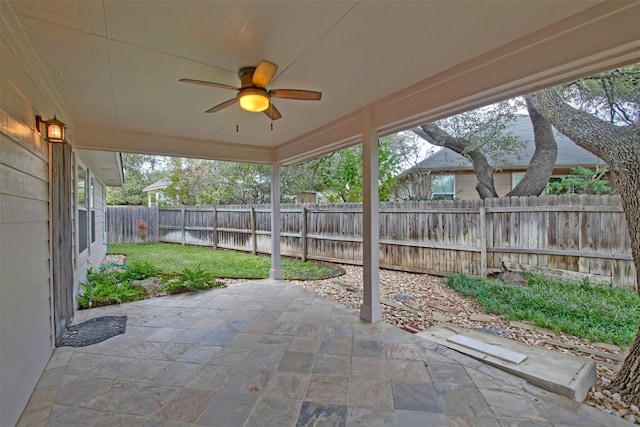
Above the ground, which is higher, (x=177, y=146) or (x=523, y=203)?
(x=177, y=146)

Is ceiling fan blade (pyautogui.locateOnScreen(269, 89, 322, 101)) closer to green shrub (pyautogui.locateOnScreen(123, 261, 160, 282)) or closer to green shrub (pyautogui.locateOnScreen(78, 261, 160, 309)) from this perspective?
green shrub (pyautogui.locateOnScreen(78, 261, 160, 309))

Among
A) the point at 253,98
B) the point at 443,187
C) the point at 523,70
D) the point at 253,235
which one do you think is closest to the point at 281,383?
the point at 253,98

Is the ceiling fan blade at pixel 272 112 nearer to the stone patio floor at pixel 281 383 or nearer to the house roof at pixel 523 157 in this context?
the stone patio floor at pixel 281 383

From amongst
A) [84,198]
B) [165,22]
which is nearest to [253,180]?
[84,198]

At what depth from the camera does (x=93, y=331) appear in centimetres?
307

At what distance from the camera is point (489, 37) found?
199cm

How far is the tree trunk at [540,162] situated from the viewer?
20.4 ft

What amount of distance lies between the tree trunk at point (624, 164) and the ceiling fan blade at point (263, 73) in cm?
285

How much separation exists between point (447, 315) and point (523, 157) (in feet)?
24.6

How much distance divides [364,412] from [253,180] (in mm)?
10389

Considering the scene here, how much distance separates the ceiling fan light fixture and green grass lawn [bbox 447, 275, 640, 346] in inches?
145

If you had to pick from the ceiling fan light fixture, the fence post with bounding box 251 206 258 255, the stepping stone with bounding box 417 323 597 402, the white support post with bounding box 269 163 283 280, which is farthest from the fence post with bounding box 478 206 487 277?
the fence post with bounding box 251 206 258 255

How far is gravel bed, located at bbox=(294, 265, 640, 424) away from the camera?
85.5 inches

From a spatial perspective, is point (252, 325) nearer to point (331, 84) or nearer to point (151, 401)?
point (151, 401)
